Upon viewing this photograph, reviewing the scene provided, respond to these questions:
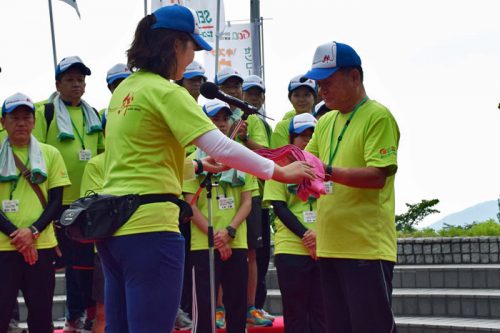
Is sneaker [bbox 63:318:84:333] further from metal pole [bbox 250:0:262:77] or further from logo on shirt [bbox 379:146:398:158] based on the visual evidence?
metal pole [bbox 250:0:262:77]

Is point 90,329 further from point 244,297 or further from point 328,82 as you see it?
point 328,82

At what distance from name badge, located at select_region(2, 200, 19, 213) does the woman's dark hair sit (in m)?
3.53

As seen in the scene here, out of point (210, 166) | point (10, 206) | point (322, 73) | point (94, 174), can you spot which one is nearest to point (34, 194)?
point (10, 206)

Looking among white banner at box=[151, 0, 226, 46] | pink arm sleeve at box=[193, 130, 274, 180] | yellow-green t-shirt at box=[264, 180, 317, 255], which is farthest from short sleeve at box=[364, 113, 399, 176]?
white banner at box=[151, 0, 226, 46]

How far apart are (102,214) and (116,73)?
4.40 metres

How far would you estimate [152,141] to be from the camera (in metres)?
4.78

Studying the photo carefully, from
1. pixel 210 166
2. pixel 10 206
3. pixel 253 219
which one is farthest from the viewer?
pixel 253 219

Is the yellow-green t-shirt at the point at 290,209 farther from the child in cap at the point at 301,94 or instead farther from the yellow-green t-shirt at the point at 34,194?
the yellow-green t-shirt at the point at 34,194

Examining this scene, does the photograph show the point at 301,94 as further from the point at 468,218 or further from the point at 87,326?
the point at 468,218

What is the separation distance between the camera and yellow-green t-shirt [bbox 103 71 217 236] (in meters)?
4.71

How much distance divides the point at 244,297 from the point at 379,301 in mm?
2938

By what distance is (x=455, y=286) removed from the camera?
11023mm

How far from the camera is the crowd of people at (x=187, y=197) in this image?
15.6ft

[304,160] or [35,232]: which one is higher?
[304,160]
